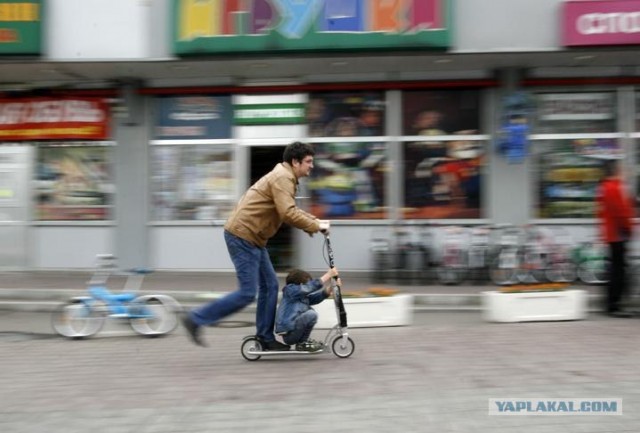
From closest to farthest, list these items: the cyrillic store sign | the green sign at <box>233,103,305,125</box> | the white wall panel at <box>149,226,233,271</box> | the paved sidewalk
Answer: the paved sidewalk, the cyrillic store sign, the green sign at <box>233,103,305,125</box>, the white wall panel at <box>149,226,233,271</box>

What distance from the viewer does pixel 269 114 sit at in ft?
39.9

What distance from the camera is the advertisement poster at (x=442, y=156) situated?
11977 mm

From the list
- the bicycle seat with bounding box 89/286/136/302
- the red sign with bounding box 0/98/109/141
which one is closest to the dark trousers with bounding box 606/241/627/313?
the bicycle seat with bounding box 89/286/136/302

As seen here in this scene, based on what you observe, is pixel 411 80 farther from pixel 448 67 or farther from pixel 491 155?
pixel 491 155

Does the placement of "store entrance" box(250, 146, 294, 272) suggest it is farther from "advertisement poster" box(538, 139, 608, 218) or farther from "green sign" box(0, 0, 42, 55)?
"advertisement poster" box(538, 139, 608, 218)

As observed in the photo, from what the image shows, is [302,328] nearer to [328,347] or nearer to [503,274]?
[328,347]

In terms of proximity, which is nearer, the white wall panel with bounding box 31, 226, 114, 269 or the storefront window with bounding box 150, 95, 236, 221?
the storefront window with bounding box 150, 95, 236, 221

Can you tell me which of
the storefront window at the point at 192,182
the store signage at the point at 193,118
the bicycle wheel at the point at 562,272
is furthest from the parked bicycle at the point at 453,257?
the store signage at the point at 193,118

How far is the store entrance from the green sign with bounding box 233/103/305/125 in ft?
1.56

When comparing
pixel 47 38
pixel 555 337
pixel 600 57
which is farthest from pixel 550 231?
pixel 47 38

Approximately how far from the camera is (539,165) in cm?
1182

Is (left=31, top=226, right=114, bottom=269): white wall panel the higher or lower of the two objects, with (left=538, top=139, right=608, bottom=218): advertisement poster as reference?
lower

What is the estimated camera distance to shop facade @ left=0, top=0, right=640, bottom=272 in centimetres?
1168

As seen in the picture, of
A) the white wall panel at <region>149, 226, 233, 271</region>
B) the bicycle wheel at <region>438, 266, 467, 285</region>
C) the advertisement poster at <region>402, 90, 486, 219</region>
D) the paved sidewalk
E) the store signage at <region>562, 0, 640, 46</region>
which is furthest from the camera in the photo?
the white wall panel at <region>149, 226, 233, 271</region>
